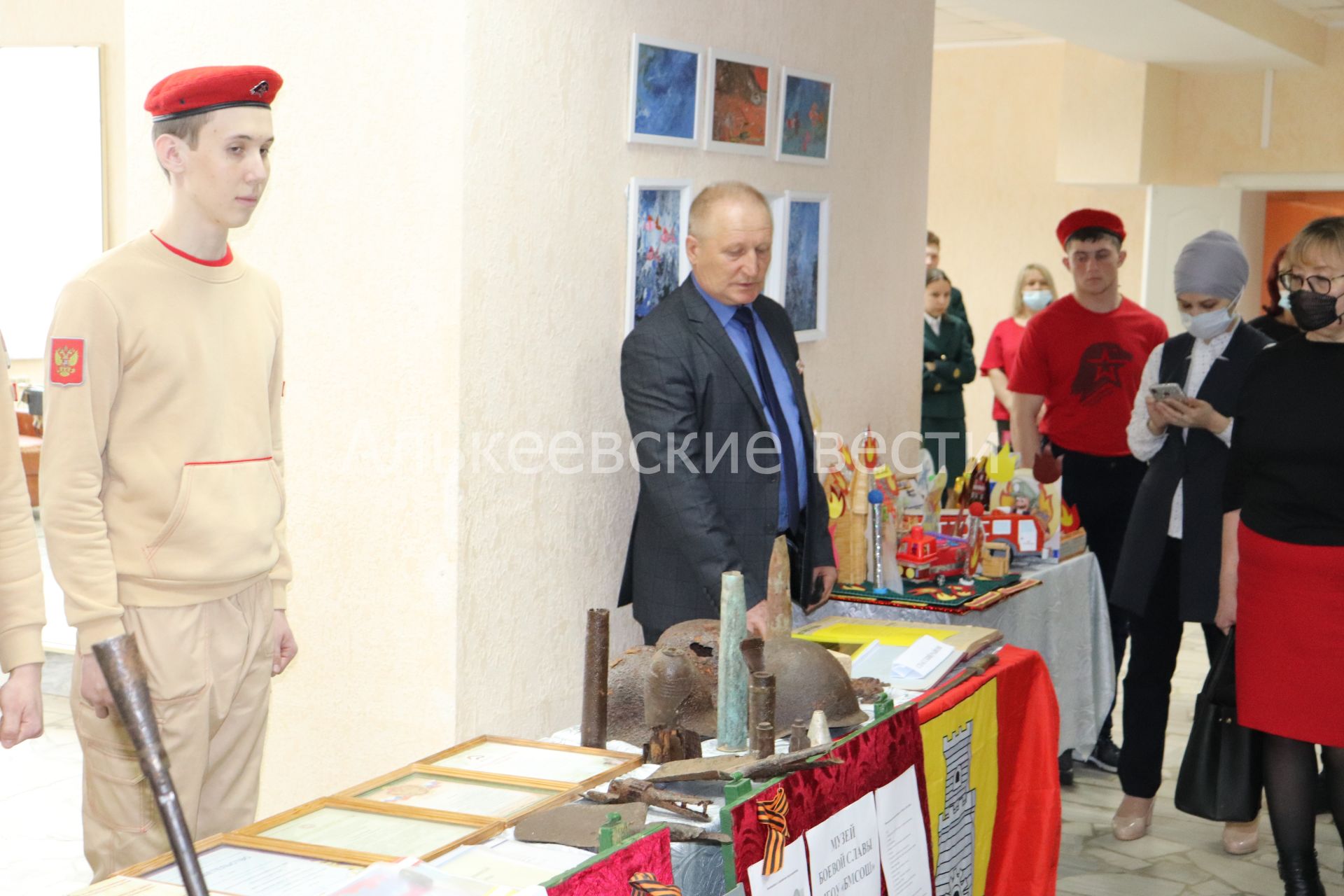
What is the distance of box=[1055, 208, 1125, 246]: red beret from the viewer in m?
4.52

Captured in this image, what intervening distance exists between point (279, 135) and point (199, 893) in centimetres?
230

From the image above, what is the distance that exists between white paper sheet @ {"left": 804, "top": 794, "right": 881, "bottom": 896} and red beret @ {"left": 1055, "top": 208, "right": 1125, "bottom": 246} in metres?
2.85

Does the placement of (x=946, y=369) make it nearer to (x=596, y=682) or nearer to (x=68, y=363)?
(x=596, y=682)

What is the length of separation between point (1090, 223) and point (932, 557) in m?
1.39

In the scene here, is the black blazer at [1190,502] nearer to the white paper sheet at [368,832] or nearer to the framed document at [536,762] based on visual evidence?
the framed document at [536,762]

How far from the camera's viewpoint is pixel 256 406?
2150 millimetres

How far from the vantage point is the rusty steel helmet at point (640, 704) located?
2102 millimetres

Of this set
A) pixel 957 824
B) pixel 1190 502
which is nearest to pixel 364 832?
pixel 957 824

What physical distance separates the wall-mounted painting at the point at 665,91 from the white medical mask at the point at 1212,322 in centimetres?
140

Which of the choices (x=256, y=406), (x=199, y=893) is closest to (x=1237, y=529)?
(x=256, y=406)

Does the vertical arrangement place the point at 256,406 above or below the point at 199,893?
above

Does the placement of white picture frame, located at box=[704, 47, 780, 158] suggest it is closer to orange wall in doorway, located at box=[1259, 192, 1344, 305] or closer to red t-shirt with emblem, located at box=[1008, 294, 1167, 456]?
red t-shirt with emblem, located at box=[1008, 294, 1167, 456]

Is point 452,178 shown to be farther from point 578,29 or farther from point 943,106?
point 943,106

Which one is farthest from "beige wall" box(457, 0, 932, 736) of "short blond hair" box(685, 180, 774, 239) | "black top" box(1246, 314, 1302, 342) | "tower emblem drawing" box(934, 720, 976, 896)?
"black top" box(1246, 314, 1302, 342)
